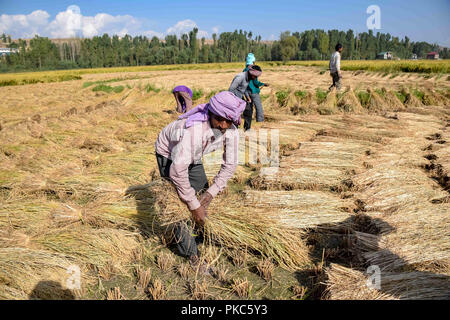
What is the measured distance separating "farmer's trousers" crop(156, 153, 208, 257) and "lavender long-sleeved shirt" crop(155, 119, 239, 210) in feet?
0.33

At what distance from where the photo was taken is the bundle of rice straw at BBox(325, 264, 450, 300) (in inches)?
65.9

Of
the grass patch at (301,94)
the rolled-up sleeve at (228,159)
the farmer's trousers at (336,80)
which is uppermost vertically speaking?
the farmer's trousers at (336,80)

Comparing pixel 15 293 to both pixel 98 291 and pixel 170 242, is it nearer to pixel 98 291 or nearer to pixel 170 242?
pixel 98 291

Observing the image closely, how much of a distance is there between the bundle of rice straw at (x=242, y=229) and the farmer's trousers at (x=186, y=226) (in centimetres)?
7

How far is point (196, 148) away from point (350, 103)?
649cm

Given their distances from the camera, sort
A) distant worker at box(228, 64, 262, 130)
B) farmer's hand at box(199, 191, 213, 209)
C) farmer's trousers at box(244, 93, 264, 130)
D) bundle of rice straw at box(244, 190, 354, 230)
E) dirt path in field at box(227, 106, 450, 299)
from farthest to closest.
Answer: farmer's trousers at box(244, 93, 264, 130) < distant worker at box(228, 64, 262, 130) < bundle of rice straw at box(244, 190, 354, 230) < farmer's hand at box(199, 191, 213, 209) < dirt path in field at box(227, 106, 450, 299)

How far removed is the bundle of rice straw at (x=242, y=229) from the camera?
2.26 metres

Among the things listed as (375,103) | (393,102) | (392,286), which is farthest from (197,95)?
(392,286)

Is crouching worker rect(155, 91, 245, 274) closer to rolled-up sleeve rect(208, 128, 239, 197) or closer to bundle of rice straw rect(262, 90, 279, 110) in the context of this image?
rolled-up sleeve rect(208, 128, 239, 197)

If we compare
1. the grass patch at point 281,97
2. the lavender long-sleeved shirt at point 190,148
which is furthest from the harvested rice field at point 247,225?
the grass patch at point 281,97

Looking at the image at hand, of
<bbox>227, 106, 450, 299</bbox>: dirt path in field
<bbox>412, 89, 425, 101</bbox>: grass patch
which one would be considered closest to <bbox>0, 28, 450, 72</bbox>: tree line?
<bbox>412, 89, 425, 101</bbox>: grass patch

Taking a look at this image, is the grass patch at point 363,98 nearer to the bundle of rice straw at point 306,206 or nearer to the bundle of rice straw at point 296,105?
the bundle of rice straw at point 296,105

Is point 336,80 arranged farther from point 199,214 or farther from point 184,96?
point 199,214
